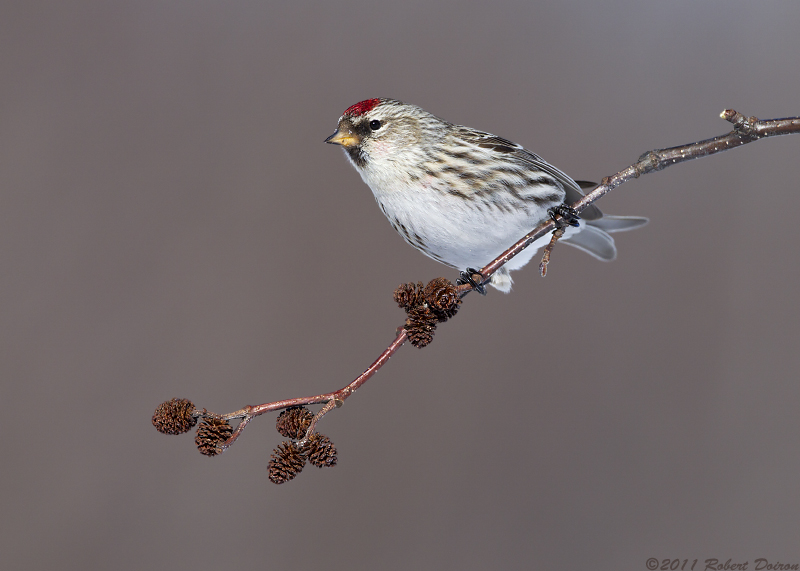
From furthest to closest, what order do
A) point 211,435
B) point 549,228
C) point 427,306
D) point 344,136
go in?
point 344,136, point 549,228, point 427,306, point 211,435

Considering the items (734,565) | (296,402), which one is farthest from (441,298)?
(734,565)

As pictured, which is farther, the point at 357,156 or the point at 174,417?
the point at 357,156

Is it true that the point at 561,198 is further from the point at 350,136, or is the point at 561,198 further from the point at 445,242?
the point at 350,136

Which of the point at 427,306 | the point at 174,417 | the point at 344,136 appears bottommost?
the point at 174,417

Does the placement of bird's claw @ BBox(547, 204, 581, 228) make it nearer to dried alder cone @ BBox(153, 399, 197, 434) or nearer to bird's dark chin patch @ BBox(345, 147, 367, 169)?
bird's dark chin patch @ BBox(345, 147, 367, 169)

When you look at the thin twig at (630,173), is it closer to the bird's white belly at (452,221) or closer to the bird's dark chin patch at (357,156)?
the bird's white belly at (452,221)

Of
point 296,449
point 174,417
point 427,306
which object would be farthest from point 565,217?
point 174,417

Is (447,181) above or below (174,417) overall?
above

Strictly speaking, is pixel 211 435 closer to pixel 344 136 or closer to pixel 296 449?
pixel 296 449

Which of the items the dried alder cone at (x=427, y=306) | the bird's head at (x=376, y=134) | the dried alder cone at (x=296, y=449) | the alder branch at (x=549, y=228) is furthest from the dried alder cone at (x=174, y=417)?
the bird's head at (x=376, y=134)
